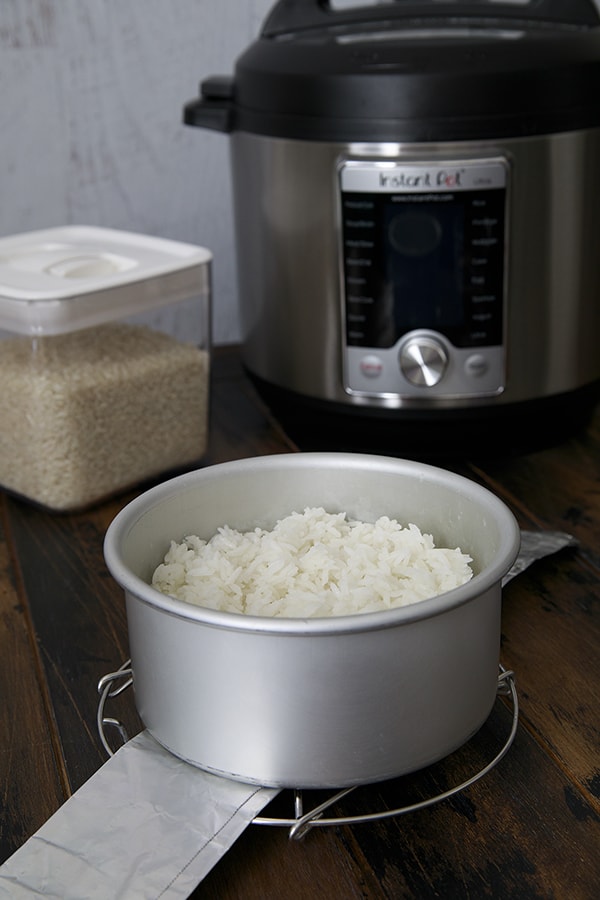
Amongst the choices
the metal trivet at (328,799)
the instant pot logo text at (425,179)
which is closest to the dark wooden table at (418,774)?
the metal trivet at (328,799)

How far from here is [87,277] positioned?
81 cm

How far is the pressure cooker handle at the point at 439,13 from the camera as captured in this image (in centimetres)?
85

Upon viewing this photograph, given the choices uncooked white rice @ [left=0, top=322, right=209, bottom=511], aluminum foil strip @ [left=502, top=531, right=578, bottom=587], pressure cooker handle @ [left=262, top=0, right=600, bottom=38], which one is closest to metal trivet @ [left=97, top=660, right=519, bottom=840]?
aluminum foil strip @ [left=502, top=531, right=578, bottom=587]

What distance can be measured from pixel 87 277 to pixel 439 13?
0.36 metres

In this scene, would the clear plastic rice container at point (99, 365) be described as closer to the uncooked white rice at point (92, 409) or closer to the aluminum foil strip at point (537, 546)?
the uncooked white rice at point (92, 409)

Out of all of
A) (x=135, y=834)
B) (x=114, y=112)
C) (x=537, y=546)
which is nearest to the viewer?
(x=135, y=834)

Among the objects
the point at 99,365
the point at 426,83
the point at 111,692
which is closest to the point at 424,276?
the point at 426,83

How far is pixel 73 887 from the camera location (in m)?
0.42

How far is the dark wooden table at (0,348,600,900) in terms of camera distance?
0.45 m

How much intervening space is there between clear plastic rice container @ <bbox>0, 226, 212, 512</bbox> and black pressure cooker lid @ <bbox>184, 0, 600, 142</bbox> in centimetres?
15

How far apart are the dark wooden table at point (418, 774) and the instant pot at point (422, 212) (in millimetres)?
110

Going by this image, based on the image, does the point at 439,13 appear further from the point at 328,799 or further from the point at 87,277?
the point at 328,799

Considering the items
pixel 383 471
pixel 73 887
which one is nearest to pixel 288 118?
pixel 383 471

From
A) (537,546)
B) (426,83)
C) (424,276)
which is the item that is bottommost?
(537,546)
